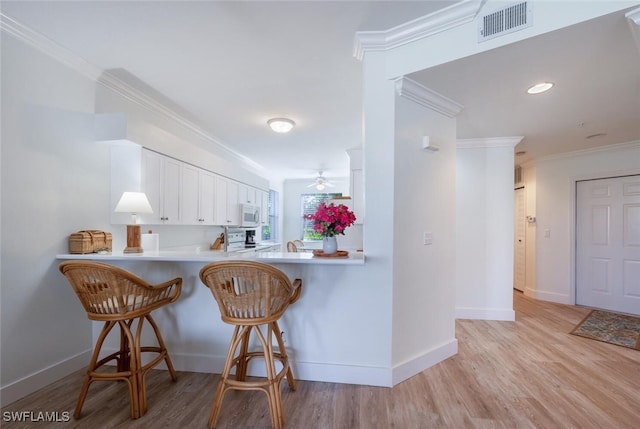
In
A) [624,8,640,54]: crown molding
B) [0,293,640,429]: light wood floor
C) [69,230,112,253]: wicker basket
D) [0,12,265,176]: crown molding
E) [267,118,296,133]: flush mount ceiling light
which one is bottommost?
[0,293,640,429]: light wood floor

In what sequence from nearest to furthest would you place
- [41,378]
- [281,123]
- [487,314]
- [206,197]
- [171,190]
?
[41,378] → [171,190] → [281,123] → [487,314] → [206,197]

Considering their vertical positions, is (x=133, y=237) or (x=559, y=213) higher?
(x=559, y=213)

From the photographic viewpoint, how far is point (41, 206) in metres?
2.18

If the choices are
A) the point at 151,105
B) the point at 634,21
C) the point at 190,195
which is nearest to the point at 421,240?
the point at 634,21

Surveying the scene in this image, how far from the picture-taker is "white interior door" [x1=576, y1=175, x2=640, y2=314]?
4.03 metres

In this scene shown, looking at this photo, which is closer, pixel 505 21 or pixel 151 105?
pixel 505 21

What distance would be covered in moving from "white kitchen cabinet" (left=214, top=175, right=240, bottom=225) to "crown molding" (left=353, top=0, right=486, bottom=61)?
2955 millimetres

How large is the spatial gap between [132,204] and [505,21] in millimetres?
3102

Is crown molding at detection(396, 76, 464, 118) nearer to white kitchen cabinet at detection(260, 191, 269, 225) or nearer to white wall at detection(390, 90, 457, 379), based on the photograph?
white wall at detection(390, 90, 457, 379)

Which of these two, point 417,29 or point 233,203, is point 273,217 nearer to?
point 233,203

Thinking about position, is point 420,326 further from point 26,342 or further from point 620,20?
point 26,342

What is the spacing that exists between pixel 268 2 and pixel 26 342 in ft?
9.73

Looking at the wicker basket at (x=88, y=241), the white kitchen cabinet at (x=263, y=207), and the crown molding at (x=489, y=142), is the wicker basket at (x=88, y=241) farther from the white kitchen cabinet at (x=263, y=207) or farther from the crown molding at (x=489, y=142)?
the crown molding at (x=489, y=142)
